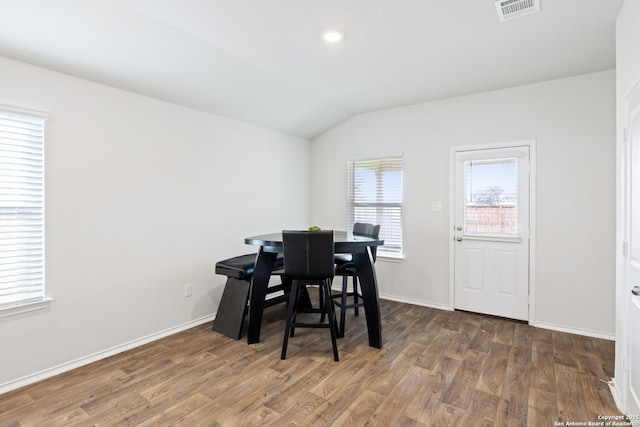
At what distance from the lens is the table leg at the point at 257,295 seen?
3.06m

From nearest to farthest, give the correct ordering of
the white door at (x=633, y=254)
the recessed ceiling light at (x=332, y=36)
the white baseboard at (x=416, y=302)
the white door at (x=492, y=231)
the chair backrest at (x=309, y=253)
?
the white door at (x=633, y=254), the recessed ceiling light at (x=332, y=36), the chair backrest at (x=309, y=253), the white door at (x=492, y=231), the white baseboard at (x=416, y=302)

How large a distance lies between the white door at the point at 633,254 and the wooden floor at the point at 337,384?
1.07 feet

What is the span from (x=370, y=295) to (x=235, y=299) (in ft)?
4.38

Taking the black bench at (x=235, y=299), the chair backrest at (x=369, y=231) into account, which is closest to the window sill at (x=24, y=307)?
the black bench at (x=235, y=299)

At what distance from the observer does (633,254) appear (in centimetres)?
186

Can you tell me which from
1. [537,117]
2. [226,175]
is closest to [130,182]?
[226,175]

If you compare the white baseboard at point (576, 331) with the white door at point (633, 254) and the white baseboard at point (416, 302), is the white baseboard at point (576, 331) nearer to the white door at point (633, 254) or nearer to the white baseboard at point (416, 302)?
the white baseboard at point (416, 302)

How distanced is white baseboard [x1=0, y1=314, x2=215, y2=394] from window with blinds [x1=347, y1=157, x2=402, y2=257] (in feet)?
8.14

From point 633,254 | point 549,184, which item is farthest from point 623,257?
point 549,184

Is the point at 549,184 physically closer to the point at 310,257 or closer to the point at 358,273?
the point at 358,273

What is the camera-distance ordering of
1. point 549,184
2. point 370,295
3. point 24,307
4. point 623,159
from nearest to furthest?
point 623,159 → point 24,307 → point 370,295 → point 549,184

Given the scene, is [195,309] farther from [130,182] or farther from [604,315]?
[604,315]

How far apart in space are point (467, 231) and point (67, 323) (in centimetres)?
398

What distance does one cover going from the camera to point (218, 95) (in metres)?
3.38
